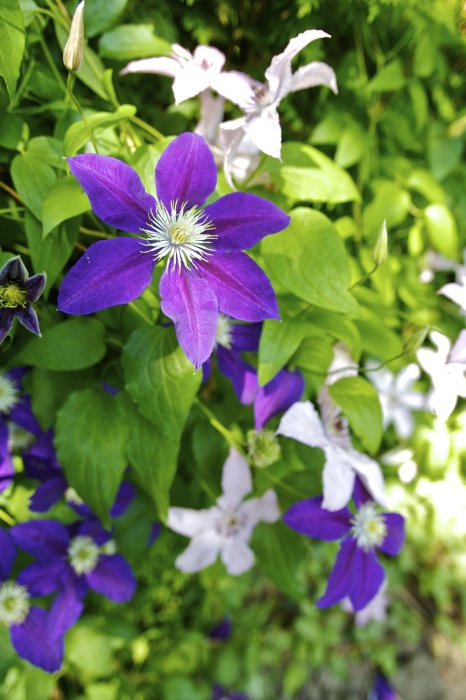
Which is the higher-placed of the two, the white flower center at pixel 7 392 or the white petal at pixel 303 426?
the white petal at pixel 303 426

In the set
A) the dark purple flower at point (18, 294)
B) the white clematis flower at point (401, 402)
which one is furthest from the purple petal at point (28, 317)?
the white clematis flower at point (401, 402)

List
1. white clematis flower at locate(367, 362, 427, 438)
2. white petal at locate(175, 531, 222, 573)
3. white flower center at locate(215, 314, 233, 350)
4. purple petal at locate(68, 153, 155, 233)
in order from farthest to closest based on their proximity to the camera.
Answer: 1. white clematis flower at locate(367, 362, 427, 438)
2. white petal at locate(175, 531, 222, 573)
3. white flower center at locate(215, 314, 233, 350)
4. purple petal at locate(68, 153, 155, 233)

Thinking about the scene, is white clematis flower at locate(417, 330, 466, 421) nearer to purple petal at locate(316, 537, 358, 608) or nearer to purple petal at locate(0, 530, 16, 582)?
purple petal at locate(316, 537, 358, 608)

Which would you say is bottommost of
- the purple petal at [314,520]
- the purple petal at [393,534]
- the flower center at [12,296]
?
the purple petal at [393,534]

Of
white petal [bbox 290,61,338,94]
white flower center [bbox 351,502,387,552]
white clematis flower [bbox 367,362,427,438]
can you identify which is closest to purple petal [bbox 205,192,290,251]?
white petal [bbox 290,61,338,94]

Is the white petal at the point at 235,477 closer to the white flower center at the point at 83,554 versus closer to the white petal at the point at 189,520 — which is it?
the white petal at the point at 189,520

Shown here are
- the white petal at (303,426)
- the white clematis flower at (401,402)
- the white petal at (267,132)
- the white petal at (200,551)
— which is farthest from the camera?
the white clematis flower at (401,402)
